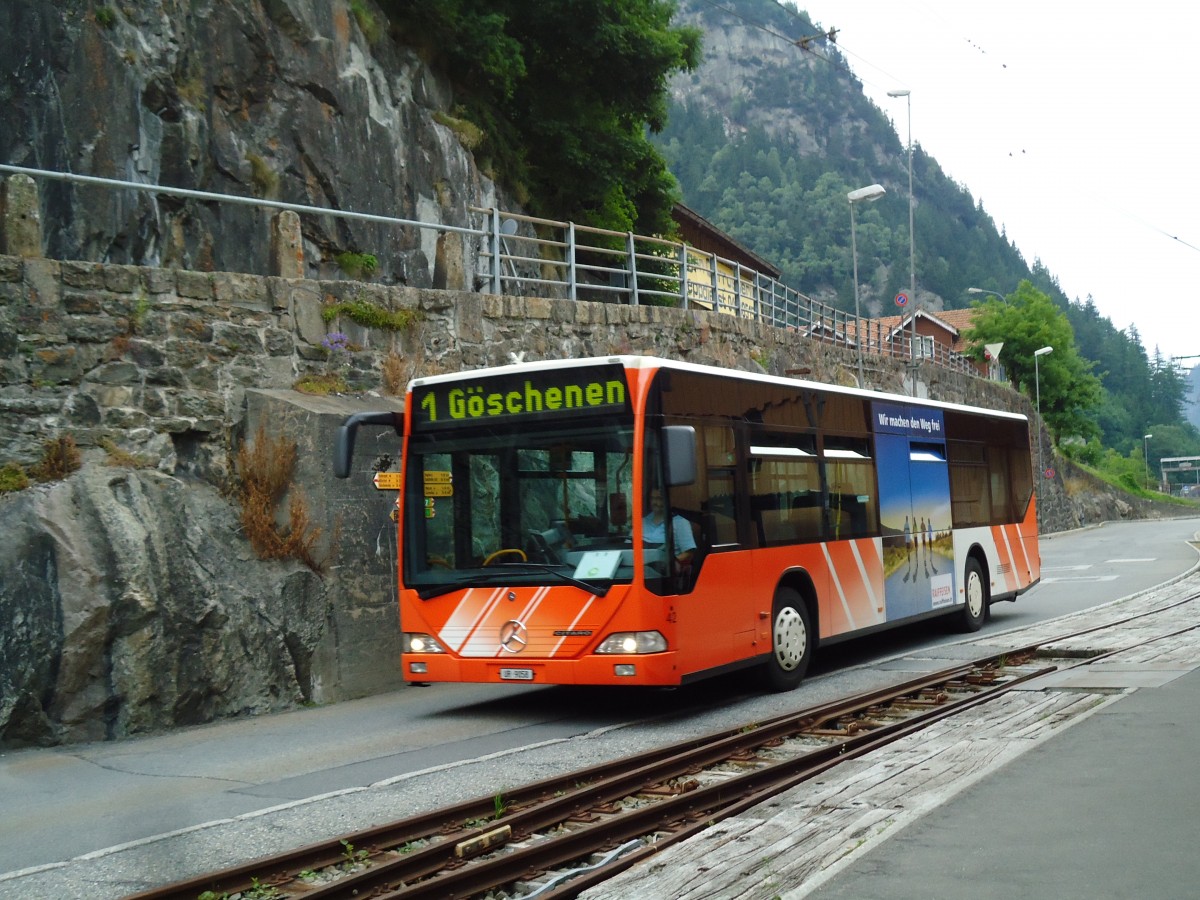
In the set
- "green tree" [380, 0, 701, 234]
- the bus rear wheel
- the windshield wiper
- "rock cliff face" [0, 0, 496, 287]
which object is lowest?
the bus rear wheel

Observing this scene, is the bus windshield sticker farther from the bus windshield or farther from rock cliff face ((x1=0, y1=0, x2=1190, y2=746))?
rock cliff face ((x1=0, y1=0, x2=1190, y2=746))

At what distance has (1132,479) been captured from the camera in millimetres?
103438

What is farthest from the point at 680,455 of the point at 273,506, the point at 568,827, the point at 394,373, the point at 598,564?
the point at 394,373

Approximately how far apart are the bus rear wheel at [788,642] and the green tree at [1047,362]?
74011 millimetres

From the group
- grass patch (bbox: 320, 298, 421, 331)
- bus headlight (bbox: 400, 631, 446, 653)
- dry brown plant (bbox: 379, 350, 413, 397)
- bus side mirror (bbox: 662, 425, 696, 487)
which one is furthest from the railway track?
grass patch (bbox: 320, 298, 421, 331)

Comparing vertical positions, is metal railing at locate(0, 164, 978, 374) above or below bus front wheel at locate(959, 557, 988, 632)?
above

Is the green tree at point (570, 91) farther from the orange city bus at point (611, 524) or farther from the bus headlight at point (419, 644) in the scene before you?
the bus headlight at point (419, 644)

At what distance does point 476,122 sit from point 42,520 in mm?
19482

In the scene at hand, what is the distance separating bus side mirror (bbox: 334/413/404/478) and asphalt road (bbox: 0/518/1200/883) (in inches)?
82.9

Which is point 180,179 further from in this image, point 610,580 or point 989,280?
point 989,280

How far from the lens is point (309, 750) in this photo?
30.6ft

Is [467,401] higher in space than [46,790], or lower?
higher

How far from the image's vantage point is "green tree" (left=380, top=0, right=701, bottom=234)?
27.9 metres

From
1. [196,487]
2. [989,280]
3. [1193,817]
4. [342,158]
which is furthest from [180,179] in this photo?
[989,280]
